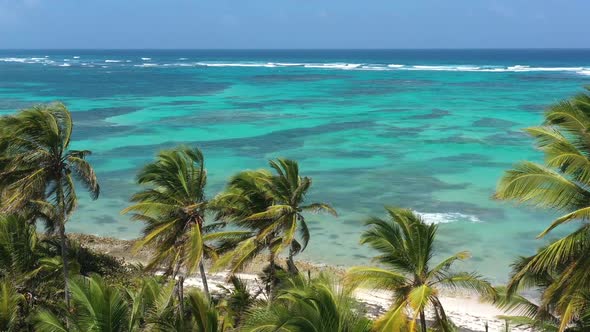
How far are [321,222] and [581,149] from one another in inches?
700

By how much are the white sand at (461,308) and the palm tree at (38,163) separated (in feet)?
16.5

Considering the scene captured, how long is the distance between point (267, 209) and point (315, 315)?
545 cm

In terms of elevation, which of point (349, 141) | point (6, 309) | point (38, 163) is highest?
point (38, 163)

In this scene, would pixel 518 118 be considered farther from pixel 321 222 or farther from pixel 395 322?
pixel 395 322

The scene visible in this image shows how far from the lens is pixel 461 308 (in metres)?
18.4

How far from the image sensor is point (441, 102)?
213ft

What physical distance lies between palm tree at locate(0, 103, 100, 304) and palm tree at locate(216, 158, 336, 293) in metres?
3.15

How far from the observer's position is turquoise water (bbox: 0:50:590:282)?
84.8 ft

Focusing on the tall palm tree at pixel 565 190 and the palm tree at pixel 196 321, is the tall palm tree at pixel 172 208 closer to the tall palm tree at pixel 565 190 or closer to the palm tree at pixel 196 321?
the palm tree at pixel 196 321

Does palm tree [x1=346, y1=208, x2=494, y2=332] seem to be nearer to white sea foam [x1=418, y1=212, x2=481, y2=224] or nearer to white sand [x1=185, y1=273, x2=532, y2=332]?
white sand [x1=185, y1=273, x2=532, y2=332]

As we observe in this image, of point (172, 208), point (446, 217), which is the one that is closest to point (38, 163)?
point (172, 208)

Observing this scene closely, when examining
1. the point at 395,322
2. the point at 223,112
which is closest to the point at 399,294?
the point at 395,322

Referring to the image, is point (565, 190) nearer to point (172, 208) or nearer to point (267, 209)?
point (267, 209)

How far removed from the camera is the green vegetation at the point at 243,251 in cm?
861
